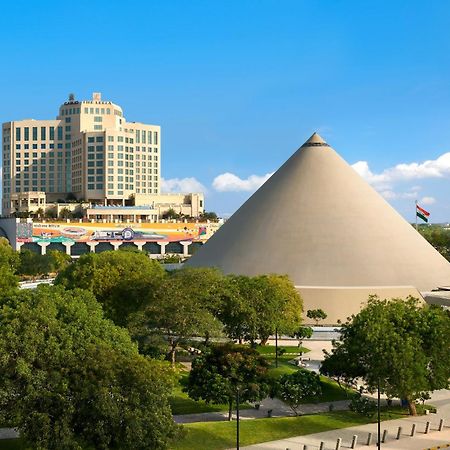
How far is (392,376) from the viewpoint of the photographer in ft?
110

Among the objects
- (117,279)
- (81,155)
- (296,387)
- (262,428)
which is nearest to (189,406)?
(262,428)

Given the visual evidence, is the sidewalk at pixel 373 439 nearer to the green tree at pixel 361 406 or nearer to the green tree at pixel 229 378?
the green tree at pixel 361 406

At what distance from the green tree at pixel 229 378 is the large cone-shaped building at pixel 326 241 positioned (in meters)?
31.6

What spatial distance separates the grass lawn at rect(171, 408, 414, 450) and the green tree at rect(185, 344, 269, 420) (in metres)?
1.42

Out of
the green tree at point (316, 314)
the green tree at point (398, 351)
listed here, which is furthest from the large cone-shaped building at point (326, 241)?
the green tree at point (398, 351)

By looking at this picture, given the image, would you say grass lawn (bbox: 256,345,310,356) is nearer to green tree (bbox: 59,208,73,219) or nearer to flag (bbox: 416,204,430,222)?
flag (bbox: 416,204,430,222)

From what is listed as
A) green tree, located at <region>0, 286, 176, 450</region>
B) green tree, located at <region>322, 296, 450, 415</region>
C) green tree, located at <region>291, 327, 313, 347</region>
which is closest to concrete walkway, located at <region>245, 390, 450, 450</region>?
green tree, located at <region>322, 296, 450, 415</region>

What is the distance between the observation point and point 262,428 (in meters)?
32.9

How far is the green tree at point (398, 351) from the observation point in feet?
110

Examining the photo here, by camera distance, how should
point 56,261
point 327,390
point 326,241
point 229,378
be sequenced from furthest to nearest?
point 56,261 < point 326,241 < point 327,390 < point 229,378

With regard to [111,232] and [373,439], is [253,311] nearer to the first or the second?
[373,439]

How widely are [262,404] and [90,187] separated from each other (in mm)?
130371

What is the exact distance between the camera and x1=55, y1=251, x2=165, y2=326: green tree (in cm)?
4969

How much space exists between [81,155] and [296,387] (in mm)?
136051
